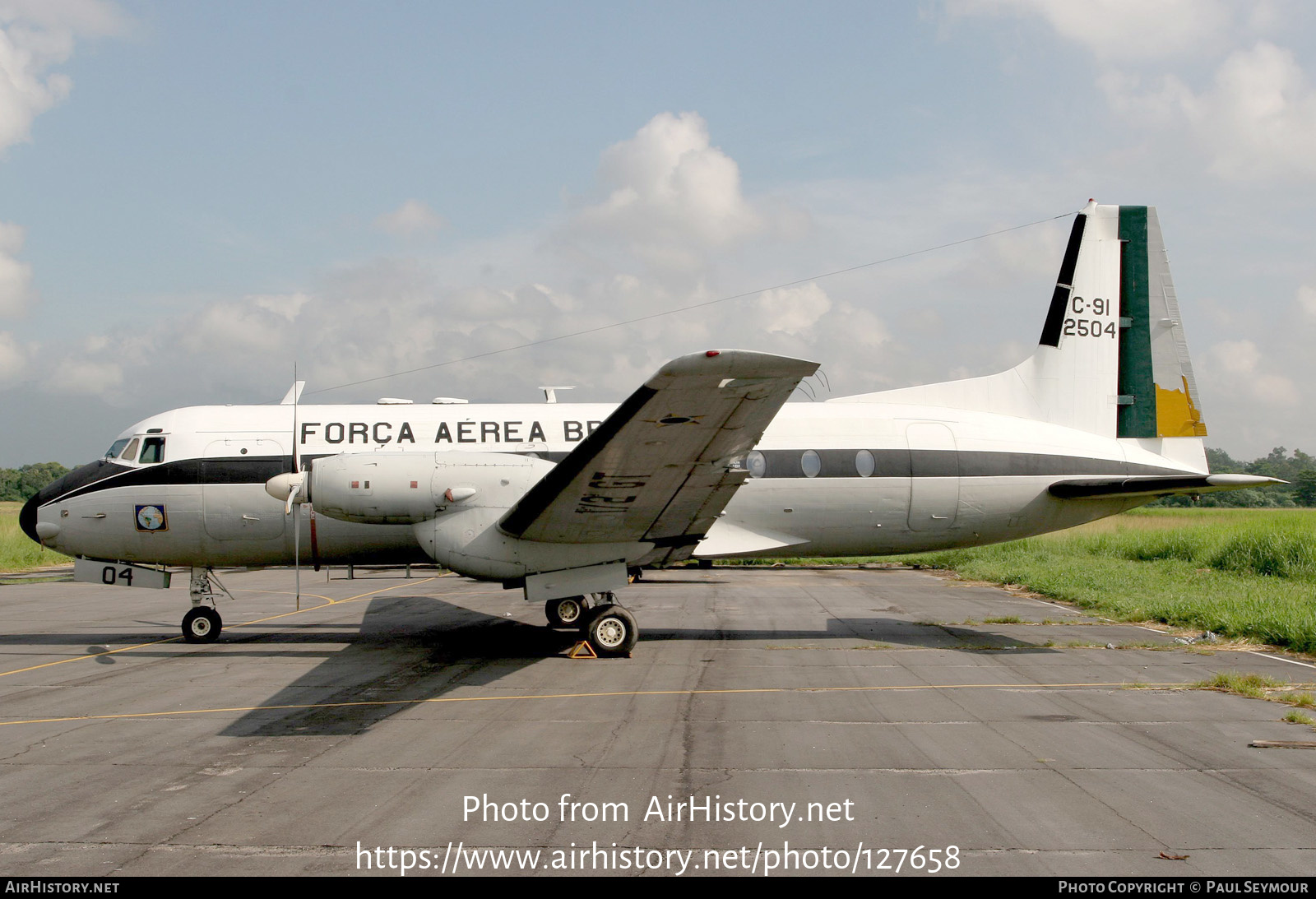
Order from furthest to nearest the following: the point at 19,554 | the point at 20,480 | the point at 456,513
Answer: the point at 20,480, the point at 19,554, the point at 456,513

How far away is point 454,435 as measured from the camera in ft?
41.7

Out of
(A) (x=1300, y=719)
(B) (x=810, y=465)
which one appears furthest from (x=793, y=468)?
(A) (x=1300, y=719)

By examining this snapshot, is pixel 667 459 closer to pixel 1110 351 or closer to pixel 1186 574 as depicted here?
pixel 1110 351

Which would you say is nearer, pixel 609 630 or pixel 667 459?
pixel 667 459

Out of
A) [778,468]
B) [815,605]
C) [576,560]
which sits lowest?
[815,605]

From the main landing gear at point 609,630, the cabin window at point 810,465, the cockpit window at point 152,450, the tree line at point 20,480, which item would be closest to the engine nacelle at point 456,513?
the main landing gear at point 609,630

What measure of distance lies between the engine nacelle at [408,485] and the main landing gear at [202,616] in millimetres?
3896

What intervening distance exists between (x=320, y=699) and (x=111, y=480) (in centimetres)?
647

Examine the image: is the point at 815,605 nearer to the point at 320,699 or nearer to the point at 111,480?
the point at 320,699

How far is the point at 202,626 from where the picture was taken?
43.4 ft

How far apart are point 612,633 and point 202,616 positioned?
23.1 ft

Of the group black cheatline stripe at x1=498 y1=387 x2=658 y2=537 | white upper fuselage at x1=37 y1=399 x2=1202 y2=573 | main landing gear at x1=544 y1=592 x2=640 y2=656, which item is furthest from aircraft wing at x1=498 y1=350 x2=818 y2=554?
white upper fuselage at x1=37 y1=399 x2=1202 y2=573
